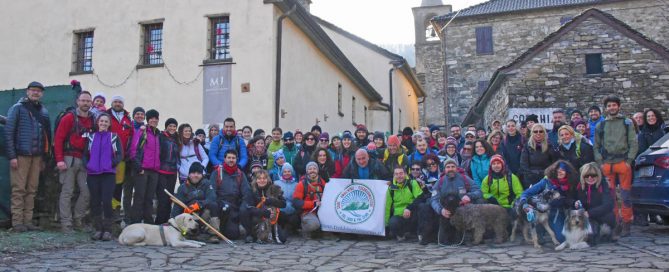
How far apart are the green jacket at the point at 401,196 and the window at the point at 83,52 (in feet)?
36.6

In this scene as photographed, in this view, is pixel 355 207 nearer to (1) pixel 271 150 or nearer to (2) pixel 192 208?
(2) pixel 192 208

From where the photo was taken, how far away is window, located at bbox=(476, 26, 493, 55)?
98.2 ft

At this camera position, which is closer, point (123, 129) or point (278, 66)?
point (123, 129)

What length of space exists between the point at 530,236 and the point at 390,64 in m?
22.7

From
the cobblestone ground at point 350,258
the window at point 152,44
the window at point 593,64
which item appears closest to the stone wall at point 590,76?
the window at point 593,64

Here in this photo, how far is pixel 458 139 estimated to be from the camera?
1023 centimetres

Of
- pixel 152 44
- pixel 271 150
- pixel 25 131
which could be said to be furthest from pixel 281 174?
pixel 152 44

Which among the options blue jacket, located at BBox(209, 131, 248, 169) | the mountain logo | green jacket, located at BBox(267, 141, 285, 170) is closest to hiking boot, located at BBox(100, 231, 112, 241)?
blue jacket, located at BBox(209, 131, 248, 169)

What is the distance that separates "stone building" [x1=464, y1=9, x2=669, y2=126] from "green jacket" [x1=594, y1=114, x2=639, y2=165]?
8651mm

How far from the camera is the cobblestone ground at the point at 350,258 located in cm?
548

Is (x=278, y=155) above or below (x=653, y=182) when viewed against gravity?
above

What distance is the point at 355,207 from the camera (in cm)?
805

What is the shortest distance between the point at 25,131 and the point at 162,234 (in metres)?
2.41

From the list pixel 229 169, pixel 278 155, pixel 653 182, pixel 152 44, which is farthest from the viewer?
pixel 152 44
